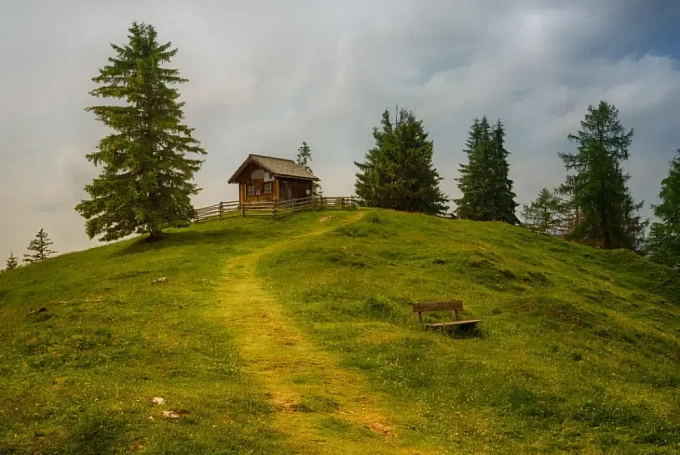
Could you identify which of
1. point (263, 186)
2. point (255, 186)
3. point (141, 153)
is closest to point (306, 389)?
point (141, 153)

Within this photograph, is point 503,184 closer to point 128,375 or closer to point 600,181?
point 600,181

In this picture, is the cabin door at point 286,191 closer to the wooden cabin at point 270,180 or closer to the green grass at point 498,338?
the wooden cabin at point 270,180

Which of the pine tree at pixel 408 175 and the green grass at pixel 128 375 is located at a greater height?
the pine tree at pixel 408 175

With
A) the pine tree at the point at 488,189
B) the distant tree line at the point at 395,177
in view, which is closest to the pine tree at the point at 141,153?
the distant tree line at the point at 395,177

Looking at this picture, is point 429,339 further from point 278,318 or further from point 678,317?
point 678,317

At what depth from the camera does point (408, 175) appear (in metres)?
61.3

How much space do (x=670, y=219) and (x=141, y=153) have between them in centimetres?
4599

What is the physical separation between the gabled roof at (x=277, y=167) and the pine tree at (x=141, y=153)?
15.1 meters

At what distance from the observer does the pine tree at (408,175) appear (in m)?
60.6

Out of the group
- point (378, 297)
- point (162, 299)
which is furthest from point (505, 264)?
point (162, 299)

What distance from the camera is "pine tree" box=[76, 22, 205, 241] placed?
3919cm

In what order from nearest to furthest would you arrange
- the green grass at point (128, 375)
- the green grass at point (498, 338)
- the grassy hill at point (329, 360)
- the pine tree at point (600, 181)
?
the green grass at point (128, 375) → the grassy hill at point (329, 360) → the green grass at point (498, 338) → the pine tree at point (600, 181)

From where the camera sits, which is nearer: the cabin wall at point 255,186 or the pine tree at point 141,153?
the pine tree at point 141,153

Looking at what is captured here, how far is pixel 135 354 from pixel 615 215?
179 feet
